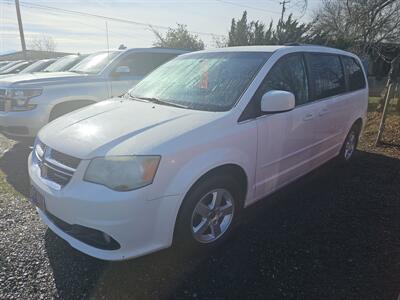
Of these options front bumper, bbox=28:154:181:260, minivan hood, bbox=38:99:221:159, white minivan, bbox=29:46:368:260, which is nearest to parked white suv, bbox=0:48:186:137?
white minivan, bbox=29:46:368:260

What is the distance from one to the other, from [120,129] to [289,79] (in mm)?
1897

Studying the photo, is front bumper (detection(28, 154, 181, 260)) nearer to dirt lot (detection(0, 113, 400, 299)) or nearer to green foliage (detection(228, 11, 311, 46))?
dirt lot (detection(0, 113, 400, 299))

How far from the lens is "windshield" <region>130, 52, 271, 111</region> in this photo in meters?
2.84

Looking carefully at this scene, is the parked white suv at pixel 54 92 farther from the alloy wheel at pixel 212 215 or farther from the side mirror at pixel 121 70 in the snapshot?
the alloy wheel at pixel 212 215

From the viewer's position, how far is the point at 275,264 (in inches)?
101

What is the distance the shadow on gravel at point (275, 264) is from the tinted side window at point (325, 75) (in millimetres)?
1416

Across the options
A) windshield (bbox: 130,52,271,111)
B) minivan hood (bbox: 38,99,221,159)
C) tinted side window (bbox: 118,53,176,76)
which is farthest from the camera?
tinted side window (bbox: 118,53,176,76)

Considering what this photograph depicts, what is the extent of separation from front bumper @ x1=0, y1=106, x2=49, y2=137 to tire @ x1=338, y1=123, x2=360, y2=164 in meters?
4.90

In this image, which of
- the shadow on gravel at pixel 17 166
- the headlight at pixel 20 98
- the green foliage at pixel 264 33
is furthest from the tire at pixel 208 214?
the green foliage at pixel 264 33

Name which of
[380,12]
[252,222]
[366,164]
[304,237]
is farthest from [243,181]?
[380,12]

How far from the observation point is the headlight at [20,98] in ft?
16.5

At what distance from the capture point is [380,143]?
615 cm

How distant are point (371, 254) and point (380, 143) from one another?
4145 mm

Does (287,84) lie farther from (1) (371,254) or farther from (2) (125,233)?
(2) (125,233)
